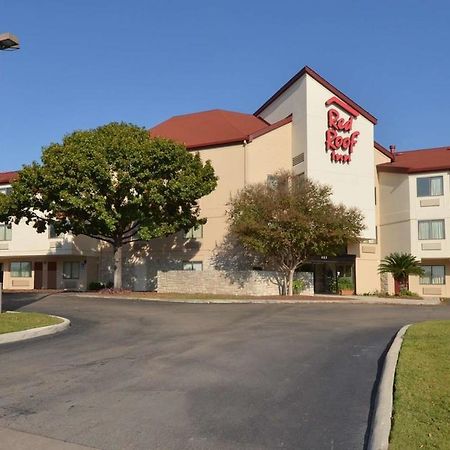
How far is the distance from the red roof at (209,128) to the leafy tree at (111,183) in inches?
223

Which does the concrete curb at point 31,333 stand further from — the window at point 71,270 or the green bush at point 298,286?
the window at point 71,270

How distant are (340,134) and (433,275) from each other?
11.9 meters

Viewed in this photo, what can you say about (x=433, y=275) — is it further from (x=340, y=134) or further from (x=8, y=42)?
(x=8, y=42)

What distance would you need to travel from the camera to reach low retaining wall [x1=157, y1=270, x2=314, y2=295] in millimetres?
31375

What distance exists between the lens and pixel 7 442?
5.77 m

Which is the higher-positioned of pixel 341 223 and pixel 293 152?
pixel 293 152

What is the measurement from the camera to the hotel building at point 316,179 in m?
36.1

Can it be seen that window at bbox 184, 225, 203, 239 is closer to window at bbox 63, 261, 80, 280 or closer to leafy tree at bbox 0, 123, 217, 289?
leafy tree at bbox 0, 123, 217, 289

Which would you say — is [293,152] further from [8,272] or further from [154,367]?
[154,367]

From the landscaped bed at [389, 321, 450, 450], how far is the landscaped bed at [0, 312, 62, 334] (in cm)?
898

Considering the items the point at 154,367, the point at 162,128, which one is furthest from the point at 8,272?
the point at 154,367

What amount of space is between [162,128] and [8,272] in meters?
16.8

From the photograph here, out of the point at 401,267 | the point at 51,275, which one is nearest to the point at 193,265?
the point at 51,275

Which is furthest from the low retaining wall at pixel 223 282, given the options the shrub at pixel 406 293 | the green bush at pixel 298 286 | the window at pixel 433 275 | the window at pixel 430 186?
the window at pixel 430 186
